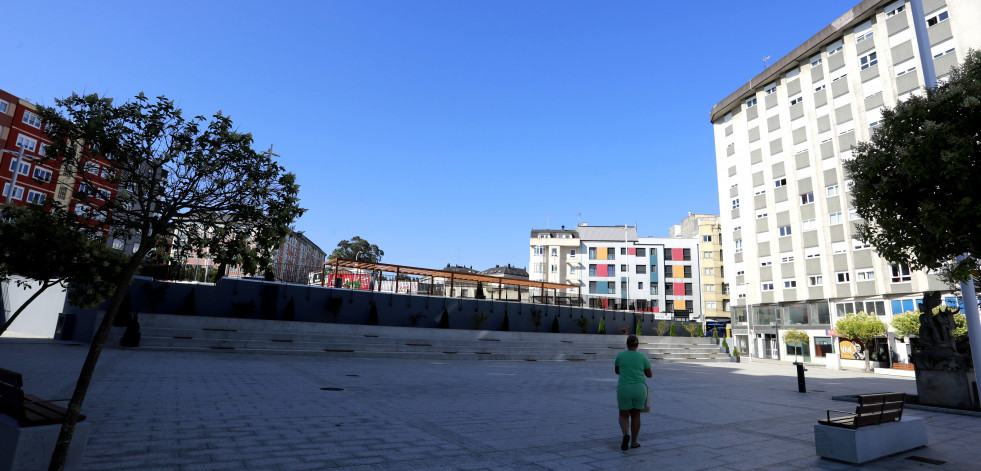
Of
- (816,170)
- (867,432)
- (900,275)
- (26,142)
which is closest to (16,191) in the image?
(26,142)

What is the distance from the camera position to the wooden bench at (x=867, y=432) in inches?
242

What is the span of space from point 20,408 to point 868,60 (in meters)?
50.4

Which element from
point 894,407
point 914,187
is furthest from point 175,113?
point 914,187

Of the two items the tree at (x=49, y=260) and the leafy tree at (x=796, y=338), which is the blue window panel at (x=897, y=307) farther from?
the tree at (x=49, y=260)

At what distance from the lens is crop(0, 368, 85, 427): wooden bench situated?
13.9 ft

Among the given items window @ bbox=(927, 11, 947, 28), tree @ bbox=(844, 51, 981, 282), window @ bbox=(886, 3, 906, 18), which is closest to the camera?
tree @ bbox=(844, 51, 981, 282)

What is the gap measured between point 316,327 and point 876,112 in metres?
42.9

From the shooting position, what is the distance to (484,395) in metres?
11.6

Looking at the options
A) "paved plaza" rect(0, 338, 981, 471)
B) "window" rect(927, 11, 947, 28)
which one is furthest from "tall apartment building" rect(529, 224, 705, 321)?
"paved plaza" rect(0, 338, 981, 471)

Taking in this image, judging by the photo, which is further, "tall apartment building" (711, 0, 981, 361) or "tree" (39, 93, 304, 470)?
"tall apartment building" (711, 0, 981, 361)

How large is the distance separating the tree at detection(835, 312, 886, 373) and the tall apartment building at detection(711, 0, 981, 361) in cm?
209

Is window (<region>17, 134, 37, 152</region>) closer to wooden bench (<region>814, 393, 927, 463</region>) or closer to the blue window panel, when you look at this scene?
wooden bench (<region>814, 393, 927, 463</region>)

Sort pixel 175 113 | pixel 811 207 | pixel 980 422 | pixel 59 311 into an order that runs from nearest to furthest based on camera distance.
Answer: pixel 175 113
pixel 980 422
pixel 59 311
pixel 811 207

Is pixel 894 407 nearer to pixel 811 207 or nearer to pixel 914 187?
pixel 914 187
